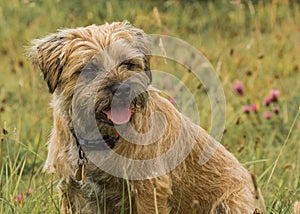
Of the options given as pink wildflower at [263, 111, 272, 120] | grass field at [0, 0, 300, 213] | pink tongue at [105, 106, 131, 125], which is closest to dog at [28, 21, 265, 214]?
pink tongue at [105, 106, 131, 125]

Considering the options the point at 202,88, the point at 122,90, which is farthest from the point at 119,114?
the point at 202,88

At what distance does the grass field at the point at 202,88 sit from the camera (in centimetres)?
477

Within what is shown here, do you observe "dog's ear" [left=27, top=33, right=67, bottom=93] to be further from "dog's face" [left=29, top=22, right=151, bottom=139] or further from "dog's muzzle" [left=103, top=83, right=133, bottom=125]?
"dog's muzzle" [left=103, top=83, right=133, bottom=125]

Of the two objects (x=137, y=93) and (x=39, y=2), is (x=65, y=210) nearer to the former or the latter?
(x=137, y=93)

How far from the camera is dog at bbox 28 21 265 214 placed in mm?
4051

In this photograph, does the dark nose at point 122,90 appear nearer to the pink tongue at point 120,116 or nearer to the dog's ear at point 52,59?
the pink tongue at point 120,116

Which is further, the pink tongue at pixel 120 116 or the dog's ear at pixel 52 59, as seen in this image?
the dog's ear at pixel 52 59

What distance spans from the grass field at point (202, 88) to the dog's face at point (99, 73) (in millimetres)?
377

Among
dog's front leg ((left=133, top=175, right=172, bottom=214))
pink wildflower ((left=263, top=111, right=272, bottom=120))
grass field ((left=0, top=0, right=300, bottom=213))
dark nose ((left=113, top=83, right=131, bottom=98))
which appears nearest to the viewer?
dark nose ((left=113, top=83, right=131, bottom=98))

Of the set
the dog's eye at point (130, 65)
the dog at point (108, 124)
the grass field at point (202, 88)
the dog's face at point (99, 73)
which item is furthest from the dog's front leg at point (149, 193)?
the dog's eye at point (130, 65)

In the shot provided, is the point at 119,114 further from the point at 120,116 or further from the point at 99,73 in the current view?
the point at 99,73

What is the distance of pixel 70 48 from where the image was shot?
4090 mm

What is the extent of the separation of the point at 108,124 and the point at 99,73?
0.89ft

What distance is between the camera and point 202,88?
23.6 ft
